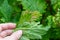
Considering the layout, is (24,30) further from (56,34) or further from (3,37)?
(56,34)

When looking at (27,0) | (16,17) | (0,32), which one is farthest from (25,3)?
(0,32)

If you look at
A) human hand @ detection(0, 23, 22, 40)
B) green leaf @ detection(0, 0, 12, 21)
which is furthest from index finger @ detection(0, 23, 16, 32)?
green leaf @ detection(0, 0, 12, 21)

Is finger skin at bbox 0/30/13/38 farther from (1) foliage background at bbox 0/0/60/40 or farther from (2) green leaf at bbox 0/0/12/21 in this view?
(2) green leaf at bbox 0/0/12/21

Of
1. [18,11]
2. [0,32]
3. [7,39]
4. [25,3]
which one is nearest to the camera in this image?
[7,39]

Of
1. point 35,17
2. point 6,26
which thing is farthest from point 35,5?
point 6,26

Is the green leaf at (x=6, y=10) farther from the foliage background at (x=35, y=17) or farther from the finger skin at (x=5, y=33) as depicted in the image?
the finger skin at (x=5, y=33)

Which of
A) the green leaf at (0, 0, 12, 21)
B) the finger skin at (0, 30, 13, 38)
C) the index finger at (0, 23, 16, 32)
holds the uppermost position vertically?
Answer: the green leaf at (0, 0, 12, 21)

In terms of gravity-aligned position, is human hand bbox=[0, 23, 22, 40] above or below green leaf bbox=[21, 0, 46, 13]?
below
